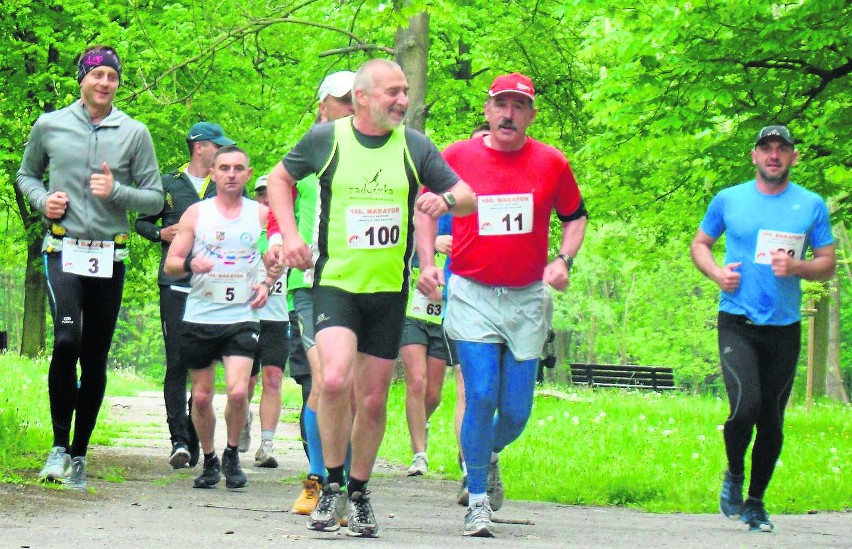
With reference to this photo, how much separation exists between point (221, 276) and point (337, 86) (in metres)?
1.69

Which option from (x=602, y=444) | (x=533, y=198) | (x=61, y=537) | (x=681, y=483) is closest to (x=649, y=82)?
(x=602, y=444)

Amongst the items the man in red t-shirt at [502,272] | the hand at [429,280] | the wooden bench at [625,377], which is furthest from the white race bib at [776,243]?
the wooden bench at [625,377]

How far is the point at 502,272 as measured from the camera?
24.4 feet

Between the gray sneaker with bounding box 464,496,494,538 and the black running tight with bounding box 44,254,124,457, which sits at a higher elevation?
the black running tight with bounding box 44,254,124,457

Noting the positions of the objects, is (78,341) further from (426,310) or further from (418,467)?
(418,467)

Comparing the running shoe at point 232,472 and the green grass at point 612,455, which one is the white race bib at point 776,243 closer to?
the green grass at point 612,455

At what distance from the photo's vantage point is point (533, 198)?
24.6ft

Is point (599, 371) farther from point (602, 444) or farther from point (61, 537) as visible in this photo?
point (61, 537)

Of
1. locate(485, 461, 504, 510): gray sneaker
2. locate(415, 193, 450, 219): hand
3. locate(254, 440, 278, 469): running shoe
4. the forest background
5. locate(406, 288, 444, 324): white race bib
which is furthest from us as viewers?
the forest background

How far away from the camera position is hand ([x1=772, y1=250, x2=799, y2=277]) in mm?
7738

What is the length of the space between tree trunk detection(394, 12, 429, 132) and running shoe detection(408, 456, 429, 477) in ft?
18.4

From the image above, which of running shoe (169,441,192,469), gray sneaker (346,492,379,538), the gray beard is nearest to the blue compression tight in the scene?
gray sneaker (346,492,379,538)

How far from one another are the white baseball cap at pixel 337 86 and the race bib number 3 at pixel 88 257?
1450 mm

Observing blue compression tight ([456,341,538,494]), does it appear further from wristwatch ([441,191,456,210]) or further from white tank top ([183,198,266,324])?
white tank top ([183,198,266,324])
